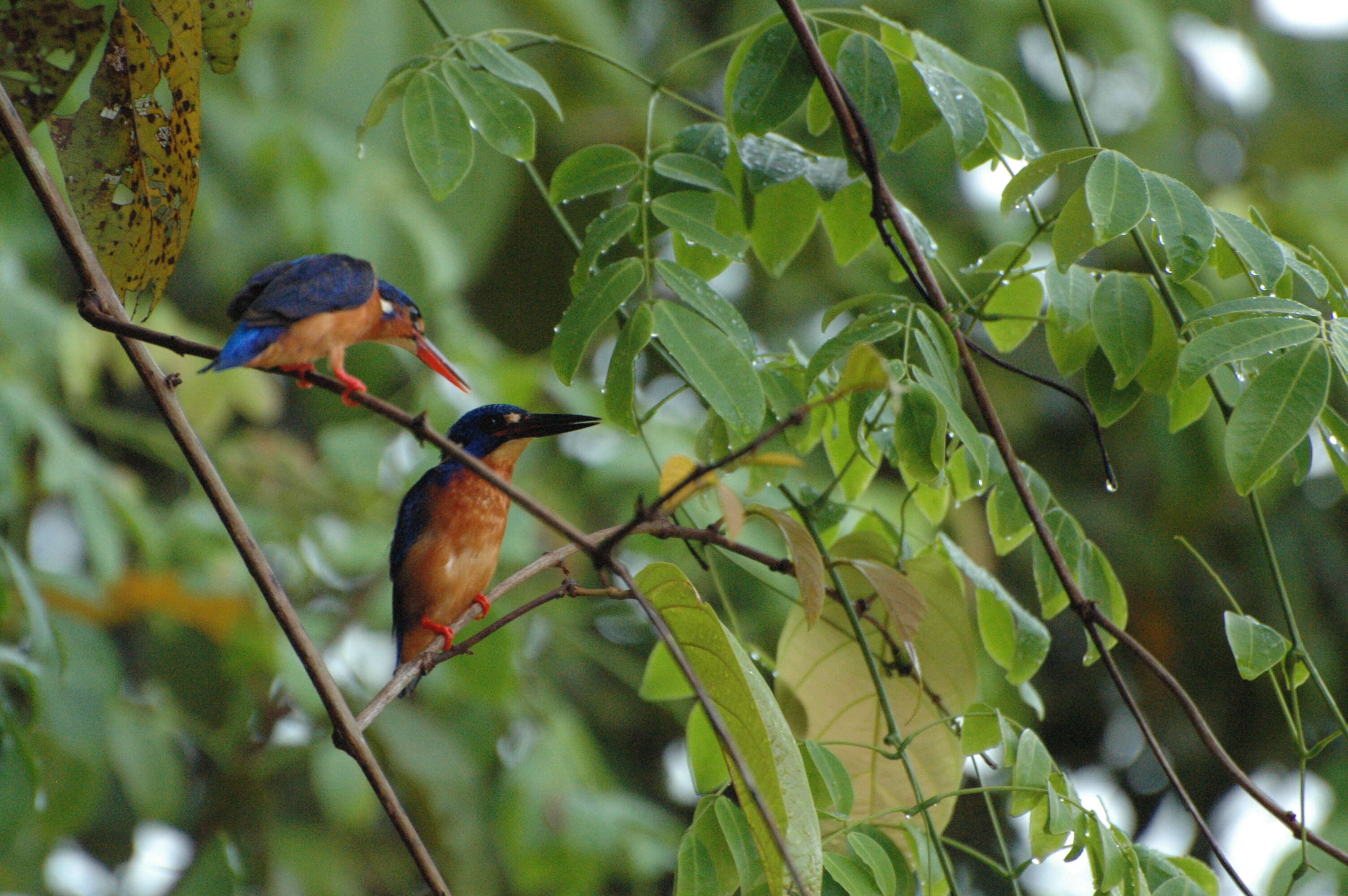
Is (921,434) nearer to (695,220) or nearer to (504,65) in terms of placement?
(695,220)

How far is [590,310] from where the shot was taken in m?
1.67

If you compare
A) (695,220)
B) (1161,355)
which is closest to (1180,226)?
(1161,355)

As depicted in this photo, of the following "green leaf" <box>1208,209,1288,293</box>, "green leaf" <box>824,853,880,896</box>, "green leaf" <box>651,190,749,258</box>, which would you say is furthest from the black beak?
"green leaf" <box>1208,209,1288,293</box>

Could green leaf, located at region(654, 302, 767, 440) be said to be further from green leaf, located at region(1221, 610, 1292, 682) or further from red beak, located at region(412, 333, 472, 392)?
green leaf, located at region(1221, 610, 1292, 682)

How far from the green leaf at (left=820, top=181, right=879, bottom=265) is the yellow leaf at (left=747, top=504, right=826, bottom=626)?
0.57 metres

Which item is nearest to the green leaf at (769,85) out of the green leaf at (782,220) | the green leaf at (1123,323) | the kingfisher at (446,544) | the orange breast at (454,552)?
the green leaf at (782,220)

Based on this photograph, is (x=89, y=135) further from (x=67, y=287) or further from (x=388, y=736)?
(x=67, y=287)

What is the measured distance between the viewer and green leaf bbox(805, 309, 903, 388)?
1.56 m

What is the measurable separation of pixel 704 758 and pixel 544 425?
0.61 meters

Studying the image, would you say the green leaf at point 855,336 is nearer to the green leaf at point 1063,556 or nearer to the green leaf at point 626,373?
the green leaf at point 626,373

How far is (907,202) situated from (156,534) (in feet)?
10.7

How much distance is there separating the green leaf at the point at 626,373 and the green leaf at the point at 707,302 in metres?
0.05

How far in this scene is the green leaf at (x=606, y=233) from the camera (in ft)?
5.74

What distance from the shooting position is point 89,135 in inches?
64.4
